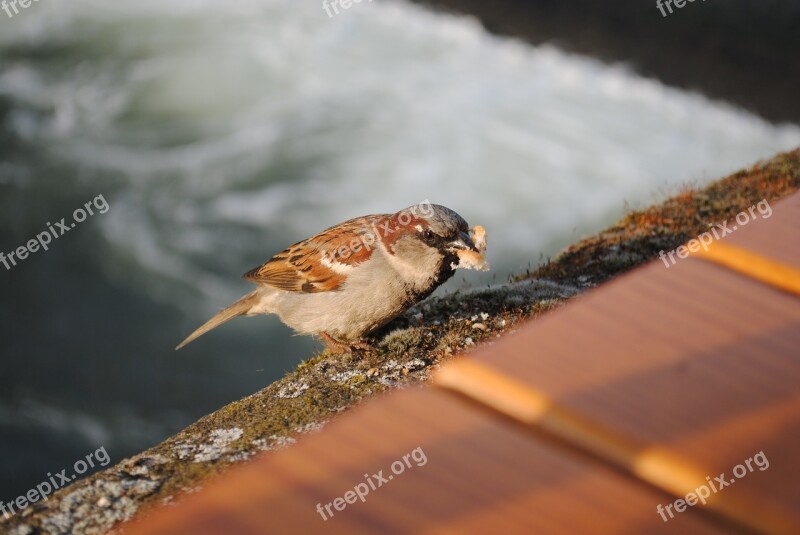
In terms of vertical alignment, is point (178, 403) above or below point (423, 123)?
below

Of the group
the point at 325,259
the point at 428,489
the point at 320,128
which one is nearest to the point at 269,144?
the point at 320,128

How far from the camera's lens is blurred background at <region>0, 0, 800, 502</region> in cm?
1435

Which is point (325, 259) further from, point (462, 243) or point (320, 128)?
point (320, 128)

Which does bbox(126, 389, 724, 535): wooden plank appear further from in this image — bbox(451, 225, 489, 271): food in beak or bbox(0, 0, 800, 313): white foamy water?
bbox(0, 0, 800, 313): white foamy water

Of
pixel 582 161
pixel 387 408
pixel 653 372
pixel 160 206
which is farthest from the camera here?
pixel 582 161

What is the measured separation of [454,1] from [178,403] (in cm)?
1120

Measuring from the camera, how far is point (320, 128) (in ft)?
58.5

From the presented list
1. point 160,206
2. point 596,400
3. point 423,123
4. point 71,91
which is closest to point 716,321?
point 596,400

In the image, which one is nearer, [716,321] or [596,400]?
[596,400]

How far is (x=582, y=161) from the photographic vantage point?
17.5 meters

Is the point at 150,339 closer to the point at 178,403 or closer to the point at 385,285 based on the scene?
the point at 178,403

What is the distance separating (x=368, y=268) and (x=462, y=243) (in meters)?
0.76

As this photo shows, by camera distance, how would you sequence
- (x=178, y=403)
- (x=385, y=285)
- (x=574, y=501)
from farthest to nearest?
(x=178, y=403) < (x=385, y=285) < (x=574, y=501)

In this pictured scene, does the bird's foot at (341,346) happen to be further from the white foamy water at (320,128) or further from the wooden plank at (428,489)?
the white foamy water at (320,128)
